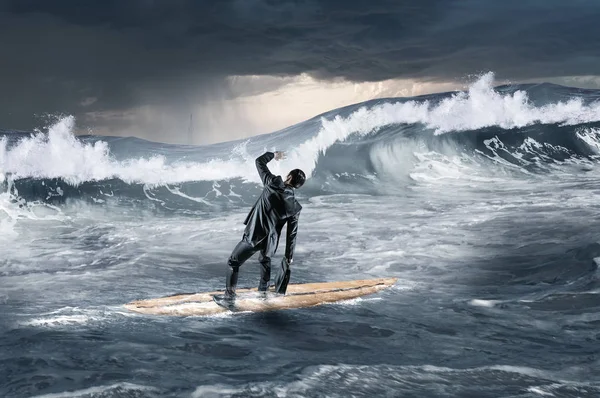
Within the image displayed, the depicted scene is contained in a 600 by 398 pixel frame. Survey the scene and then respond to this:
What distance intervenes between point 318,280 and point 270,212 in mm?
3598

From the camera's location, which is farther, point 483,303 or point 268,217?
point 483,303

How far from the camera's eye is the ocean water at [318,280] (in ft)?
17.9

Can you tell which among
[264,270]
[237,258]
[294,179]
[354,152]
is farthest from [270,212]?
[354,152]

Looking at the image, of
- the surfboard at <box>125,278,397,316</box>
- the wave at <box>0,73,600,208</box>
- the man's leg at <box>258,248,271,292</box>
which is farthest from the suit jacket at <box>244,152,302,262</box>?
the wave at <box>0,73,600,208</box>

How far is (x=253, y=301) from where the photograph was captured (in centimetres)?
784

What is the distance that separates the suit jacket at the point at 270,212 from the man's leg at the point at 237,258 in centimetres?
9

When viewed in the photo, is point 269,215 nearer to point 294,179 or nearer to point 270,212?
point 270,212

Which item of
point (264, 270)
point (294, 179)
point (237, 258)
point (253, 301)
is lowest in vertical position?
point (253, 301)

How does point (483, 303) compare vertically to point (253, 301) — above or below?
below

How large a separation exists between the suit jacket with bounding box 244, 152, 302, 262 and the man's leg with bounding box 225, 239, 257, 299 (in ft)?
0.29

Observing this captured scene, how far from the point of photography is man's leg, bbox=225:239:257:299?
7430 millimetres

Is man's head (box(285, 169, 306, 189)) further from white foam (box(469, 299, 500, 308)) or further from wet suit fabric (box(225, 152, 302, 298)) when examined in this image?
white foam (box(469, 299, 500, 308))

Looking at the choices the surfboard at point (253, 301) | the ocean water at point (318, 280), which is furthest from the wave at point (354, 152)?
the surfboard at point (253, 301)

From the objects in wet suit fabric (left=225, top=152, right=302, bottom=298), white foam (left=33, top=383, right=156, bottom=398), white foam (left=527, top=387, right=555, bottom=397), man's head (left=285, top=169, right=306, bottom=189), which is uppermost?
man's head (left=285, top=169, right=306, bottom=189)
